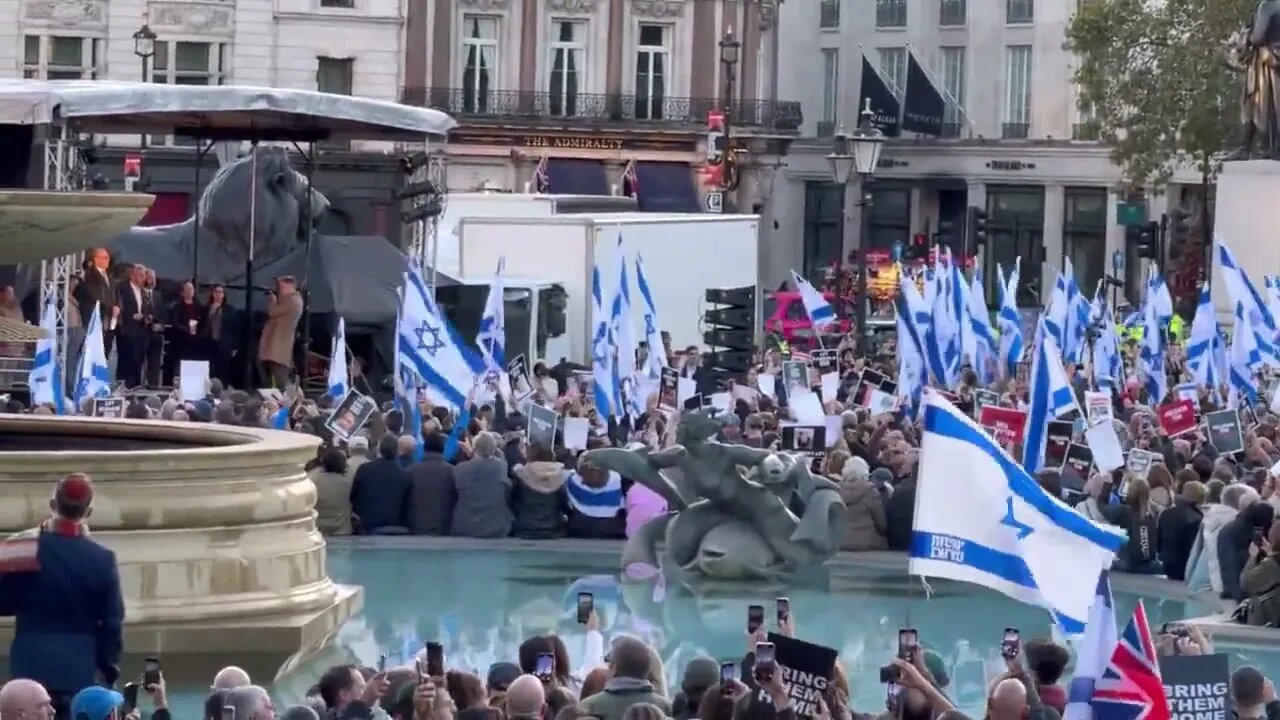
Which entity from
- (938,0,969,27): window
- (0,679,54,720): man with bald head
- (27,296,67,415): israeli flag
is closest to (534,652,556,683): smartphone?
(0,679,54,720): man with bald head

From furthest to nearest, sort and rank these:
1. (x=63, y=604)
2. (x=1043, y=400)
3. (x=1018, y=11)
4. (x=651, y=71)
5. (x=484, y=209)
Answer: (x=1018, y=11) → (x=651, y=71) → (x=484, y=209) → (x=1043, y=400) → (x=63, y=604)

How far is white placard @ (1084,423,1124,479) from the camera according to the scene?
75.6 feet

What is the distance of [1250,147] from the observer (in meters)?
38.4

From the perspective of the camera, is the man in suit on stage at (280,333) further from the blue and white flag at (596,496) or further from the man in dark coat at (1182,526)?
the man in dark coat at (1182,526)

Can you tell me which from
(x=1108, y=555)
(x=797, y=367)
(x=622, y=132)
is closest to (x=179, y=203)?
(x=622, y=132)

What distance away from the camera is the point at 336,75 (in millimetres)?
65000

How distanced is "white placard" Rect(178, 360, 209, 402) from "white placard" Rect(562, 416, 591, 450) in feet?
13.9

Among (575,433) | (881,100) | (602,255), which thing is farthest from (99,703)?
(881,100)

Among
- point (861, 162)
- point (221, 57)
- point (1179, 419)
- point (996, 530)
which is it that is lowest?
point (996, 530)

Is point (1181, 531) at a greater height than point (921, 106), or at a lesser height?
lesser

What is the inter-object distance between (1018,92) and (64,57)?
2513cm

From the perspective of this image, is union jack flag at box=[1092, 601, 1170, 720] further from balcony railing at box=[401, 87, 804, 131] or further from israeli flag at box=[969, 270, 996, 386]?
balcony railing at box=[401, 87, 804, 131]

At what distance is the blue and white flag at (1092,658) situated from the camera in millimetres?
11805

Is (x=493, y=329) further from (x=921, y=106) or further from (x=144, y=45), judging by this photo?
(x=921, y=106)
